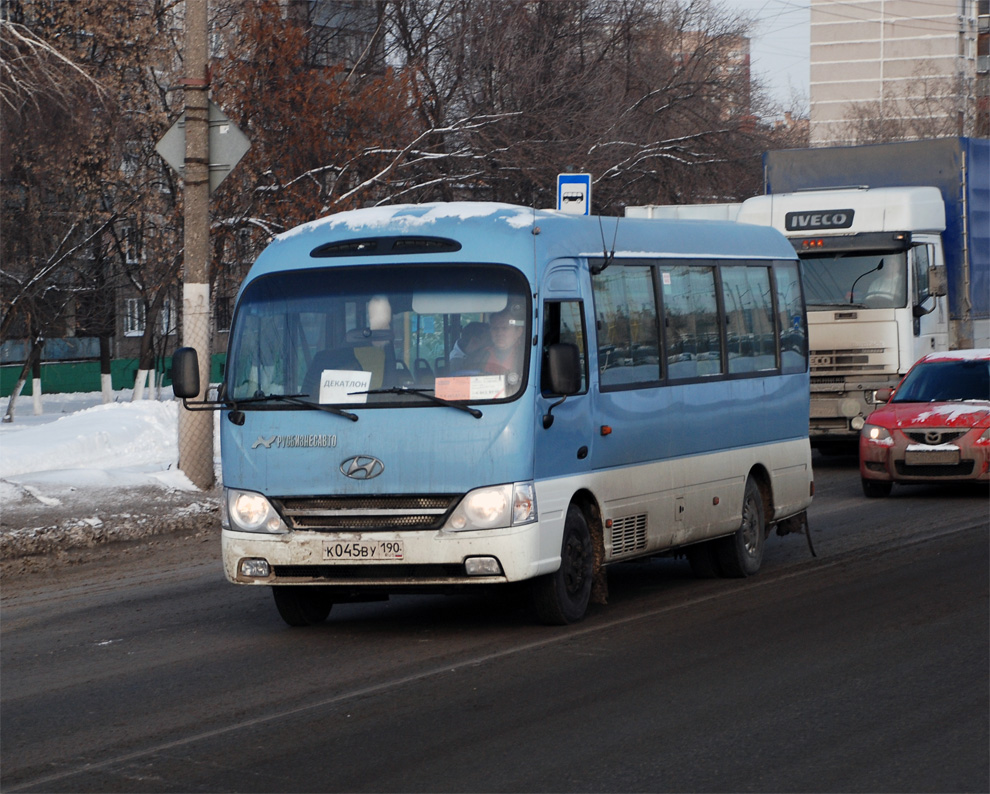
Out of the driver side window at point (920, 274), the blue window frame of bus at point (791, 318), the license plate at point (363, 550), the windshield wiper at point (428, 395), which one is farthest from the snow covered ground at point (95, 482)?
the driver side window at point (920, 274)

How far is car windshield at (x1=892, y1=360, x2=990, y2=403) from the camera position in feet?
52.8

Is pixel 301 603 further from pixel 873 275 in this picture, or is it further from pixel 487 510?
pixel 873 275

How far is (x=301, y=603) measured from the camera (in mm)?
8820

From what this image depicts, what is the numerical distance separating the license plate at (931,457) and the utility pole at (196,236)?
281 inches

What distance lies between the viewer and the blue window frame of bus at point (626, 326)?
29.3ft

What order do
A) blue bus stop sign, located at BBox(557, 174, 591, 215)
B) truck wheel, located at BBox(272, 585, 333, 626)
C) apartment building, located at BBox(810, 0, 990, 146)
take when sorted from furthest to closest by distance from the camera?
apartment building, located at BBox(810, 0, 990, 146) < blue bus stop sign, located at BBox(557, 174, 591, 215) < truck wheel, located at BBox(272, 585, 333, 626)

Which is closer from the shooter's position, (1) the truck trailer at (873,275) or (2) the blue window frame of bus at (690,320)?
(2) the blue window frame of bus at (690,320)

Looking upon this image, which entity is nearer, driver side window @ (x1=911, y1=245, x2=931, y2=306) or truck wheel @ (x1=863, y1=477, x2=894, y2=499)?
truck wheel @ (x1=863, y1=477, x2=894, y2=499)

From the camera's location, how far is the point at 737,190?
30.5 m

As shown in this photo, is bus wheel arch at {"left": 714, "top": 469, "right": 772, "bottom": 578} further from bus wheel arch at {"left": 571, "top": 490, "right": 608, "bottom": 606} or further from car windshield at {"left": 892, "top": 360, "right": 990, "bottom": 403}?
car windshield at {"left": 892, "top": 360, "right": 990, "bottom": 403}

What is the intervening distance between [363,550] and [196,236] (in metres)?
8.55

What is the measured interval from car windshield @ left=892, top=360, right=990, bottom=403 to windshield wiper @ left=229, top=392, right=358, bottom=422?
970 cm

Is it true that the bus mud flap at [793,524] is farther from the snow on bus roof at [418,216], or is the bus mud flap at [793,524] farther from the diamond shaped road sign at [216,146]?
the diamond shaped road sign at [216,146]

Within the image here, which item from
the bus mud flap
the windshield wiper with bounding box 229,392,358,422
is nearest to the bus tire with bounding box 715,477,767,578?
the bus mud flap
